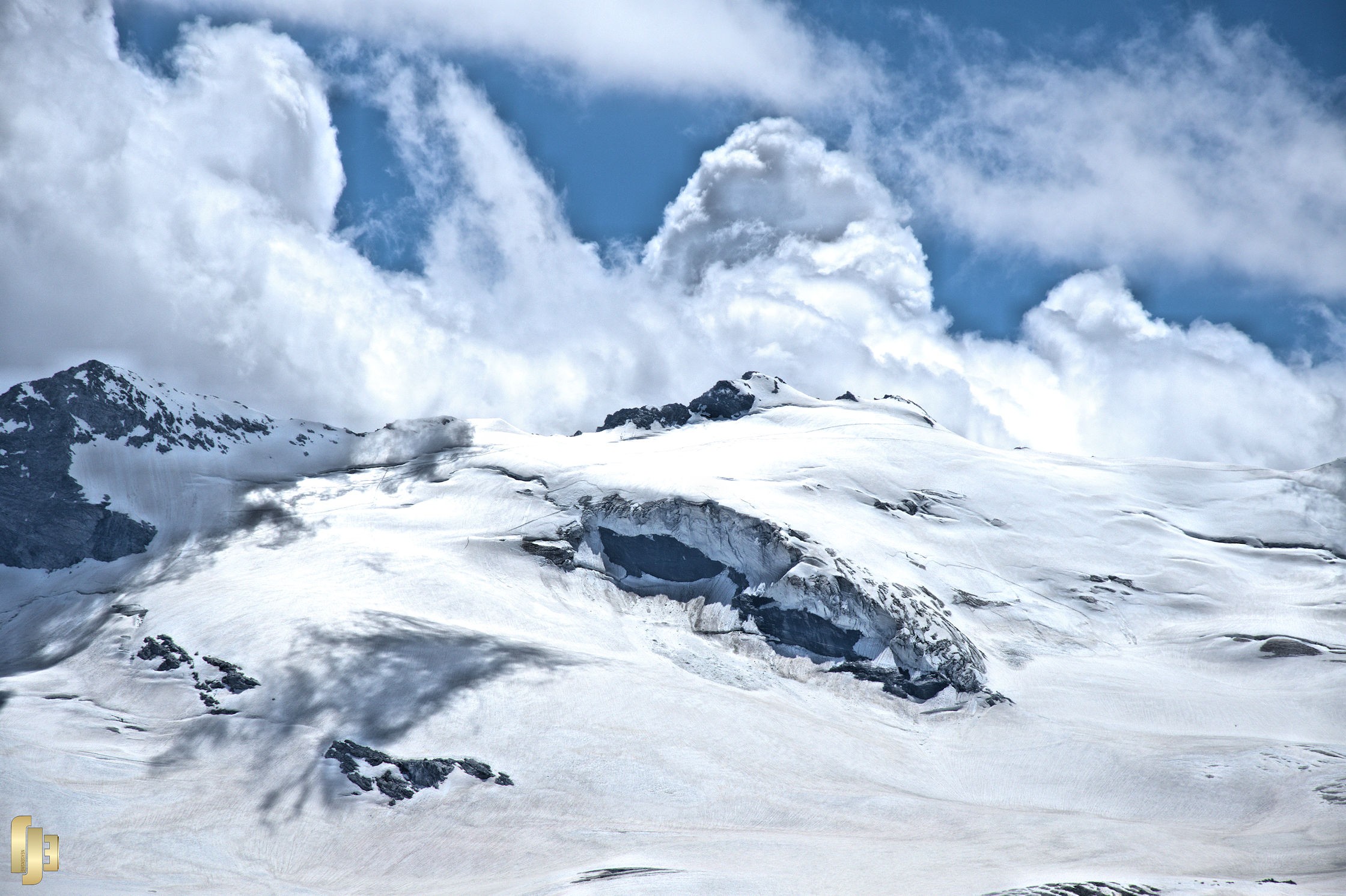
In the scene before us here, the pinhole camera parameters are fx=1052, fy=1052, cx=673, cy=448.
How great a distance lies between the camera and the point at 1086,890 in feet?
240

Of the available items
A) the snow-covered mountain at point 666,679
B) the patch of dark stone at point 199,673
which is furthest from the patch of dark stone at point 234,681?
the snow-covered mountain at point 666,679

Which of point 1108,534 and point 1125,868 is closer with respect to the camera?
point 1125,868

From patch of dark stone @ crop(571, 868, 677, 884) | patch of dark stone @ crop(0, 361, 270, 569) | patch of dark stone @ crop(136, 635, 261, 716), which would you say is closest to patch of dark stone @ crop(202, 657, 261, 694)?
patch of dark stone @ crop(136, 635, 261, 716)

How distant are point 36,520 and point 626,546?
332ft

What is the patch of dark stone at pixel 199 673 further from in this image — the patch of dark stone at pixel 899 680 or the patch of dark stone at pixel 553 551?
the patch of dark stone at pixel 899 680

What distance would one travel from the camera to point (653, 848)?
91.9 metres

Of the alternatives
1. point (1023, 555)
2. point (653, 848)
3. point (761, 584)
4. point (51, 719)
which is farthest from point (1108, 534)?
point (51, 719)

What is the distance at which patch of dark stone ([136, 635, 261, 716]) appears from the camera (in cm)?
12088

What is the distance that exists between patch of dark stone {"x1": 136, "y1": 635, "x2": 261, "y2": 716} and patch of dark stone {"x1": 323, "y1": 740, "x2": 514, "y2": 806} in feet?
59.4

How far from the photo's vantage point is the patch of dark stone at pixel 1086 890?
72.3 m

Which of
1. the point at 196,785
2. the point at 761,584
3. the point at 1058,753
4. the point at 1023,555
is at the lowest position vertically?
the point at 196,785

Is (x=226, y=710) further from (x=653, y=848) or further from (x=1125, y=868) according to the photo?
(x=1125, y=868)

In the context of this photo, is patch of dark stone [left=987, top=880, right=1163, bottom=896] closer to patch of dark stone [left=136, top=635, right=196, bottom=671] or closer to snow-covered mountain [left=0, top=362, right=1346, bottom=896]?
snow-covered mountain [left=0, top=362, right=1346, bottom=896]

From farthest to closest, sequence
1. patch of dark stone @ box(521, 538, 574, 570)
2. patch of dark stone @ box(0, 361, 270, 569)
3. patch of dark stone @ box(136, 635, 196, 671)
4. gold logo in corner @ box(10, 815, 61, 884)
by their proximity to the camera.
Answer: patch of dark stone @ box(0, 361, 270, 569)
patch of dark stone @ box(521, 538, 574, 570)
patch of dark stone @ box(136, 635, 196, 671)
gold logo in corner @ box(10, 815, 61, 884)
